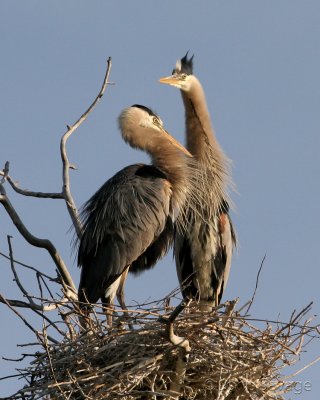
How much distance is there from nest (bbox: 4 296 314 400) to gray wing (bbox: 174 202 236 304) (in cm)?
208

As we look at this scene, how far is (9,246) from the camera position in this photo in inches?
235

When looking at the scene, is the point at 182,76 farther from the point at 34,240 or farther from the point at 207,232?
the point at 34,240

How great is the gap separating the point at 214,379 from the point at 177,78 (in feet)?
12.0

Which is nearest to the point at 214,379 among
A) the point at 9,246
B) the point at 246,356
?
the point at 246,356

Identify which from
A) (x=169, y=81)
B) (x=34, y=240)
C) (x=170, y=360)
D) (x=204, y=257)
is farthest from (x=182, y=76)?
(x=170, y=360)

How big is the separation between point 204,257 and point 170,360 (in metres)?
2.46

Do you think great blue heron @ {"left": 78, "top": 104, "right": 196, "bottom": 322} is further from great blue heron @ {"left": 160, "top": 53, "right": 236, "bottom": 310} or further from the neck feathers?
great blue heron @ {"left": 160, "top": 53, "right": 236, "bottom": 310}

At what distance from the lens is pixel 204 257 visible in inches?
303

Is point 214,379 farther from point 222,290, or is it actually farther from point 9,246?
point 222,290

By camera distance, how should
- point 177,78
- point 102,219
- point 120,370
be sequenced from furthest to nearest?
point 177,78, point 102,219, point 120,370

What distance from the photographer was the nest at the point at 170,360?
5.16 metres

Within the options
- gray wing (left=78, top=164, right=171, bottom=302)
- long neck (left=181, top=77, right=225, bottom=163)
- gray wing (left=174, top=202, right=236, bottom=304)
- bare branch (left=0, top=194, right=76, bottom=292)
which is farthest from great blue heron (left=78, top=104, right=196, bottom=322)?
long neck (left=181, top=77, right=225, bottom=163)

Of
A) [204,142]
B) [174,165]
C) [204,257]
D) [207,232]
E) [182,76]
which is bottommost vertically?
[204,257]

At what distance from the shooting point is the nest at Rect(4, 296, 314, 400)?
5.16 metres
